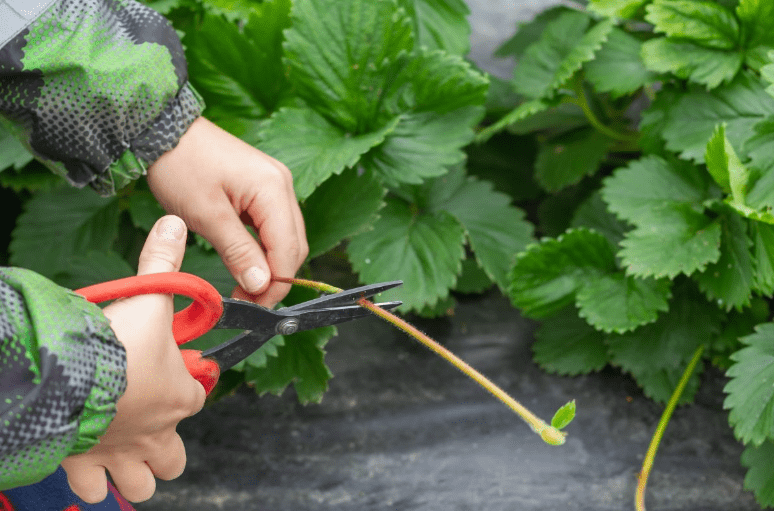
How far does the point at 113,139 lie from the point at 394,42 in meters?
0.37

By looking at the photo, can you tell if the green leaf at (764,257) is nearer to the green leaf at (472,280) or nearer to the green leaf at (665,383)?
the green leaf at (665,383)

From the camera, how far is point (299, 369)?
3.07 feet

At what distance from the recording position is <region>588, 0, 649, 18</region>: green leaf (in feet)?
3.23

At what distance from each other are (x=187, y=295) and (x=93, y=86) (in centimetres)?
27

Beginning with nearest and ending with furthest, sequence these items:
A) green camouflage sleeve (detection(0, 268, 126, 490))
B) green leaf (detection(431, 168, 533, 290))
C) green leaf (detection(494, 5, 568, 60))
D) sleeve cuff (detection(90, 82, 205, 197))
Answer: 1. green camouflage sleeve (detection(0, 268, 126, 490))
2. sleeve cuff (detection(90, 82, 205, 197))
3. green leaf (detection(431, 168, 533, 290))
4. green leaf (detection(494, 5, 568, 60))

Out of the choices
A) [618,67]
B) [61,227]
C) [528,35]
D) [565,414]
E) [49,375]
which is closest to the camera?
[49,375]

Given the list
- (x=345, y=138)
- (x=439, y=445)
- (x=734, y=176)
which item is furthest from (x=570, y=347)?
(x=345, y=138)

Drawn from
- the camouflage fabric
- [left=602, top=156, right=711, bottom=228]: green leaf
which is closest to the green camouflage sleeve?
the camouflage fabric

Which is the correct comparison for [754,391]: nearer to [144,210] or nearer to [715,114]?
[715,114]

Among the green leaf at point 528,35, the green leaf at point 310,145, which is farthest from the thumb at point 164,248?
the green leaf at point 528,35

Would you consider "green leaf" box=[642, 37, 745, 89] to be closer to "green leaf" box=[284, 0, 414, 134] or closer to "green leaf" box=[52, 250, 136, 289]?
"green leaf" box=[284, 0, 414, 134]

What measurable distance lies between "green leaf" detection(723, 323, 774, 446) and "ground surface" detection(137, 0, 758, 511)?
0.61 ft

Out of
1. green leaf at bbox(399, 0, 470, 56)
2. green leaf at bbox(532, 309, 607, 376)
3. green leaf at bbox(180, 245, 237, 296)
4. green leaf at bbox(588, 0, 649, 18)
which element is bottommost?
green leaf at bbox(532, 309, 607, 376)

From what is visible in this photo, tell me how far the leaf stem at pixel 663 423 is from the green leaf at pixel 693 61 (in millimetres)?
377
